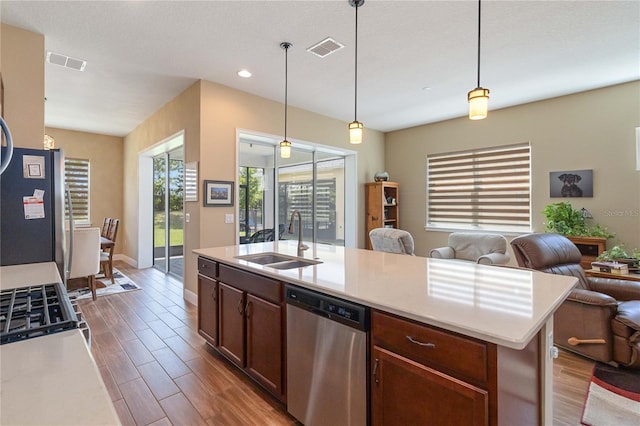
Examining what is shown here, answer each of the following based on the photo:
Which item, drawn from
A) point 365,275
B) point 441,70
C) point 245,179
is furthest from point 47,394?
point 245,179

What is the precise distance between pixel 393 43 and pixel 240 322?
9.83ft

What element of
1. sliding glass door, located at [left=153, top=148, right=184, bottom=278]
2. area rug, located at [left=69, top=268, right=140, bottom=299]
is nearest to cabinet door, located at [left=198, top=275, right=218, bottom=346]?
area rug, located at [left=69, top=268, right=140, bottom=299]

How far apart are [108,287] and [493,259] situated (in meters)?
5.77

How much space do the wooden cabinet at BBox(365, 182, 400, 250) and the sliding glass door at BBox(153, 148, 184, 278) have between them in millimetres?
3632

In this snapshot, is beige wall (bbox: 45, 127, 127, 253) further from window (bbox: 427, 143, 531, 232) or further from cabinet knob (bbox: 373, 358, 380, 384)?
cabinet knob (bbox: 373, 358, 380, 384)

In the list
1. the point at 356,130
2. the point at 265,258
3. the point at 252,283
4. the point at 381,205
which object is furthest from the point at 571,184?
the point at 252,283

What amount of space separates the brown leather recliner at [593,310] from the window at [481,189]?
7.27ft

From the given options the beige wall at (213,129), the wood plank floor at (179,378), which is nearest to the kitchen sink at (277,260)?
the wood plank floor at (179,378)

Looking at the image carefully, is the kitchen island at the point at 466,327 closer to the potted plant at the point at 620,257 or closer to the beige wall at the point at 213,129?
the potted plant at the point at 620,257

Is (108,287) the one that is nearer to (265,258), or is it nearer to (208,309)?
(208,309)

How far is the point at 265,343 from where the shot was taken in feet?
7.02

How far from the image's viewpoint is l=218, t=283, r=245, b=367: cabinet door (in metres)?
2.37

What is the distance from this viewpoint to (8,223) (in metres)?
2.03

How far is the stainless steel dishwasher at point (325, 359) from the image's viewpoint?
154 cm
